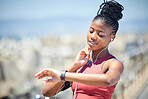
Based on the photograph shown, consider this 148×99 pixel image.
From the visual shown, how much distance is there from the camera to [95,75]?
100 centimetres

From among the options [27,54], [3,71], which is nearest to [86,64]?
[3,71]

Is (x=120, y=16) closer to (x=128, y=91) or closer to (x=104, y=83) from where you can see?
(x=104, y=83)

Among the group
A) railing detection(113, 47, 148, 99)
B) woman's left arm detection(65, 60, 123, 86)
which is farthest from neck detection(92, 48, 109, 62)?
railing detection(113, 47, 148, 99)

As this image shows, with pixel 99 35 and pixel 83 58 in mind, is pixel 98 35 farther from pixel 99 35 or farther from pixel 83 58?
pixel 83 58

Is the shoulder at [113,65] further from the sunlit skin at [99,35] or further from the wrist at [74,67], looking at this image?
the wrist at [74,67]

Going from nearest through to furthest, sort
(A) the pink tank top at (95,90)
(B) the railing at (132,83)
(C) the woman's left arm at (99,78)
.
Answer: (C) the woman's left arm at (99,78) → (A) the pink tank top at (95,90) → (B) the railing at (132,83)

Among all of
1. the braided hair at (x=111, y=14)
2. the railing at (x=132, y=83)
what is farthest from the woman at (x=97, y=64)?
the railing at (x=132, y=83)

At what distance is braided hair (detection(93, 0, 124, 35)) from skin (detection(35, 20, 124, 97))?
0.03m

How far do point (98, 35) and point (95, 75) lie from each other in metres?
0.30

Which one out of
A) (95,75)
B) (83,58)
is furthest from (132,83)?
(95,75)

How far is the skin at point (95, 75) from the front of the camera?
1004 mm

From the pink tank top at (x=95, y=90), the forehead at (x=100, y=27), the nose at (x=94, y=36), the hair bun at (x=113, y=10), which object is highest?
the hair bun at (x=113, y=10)

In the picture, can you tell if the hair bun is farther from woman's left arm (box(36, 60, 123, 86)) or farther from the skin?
woman's left arm (box(36, 60, 123, 86))

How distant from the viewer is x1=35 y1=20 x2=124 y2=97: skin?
100 cm
